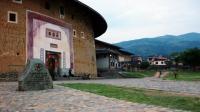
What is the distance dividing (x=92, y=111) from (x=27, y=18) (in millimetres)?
18285

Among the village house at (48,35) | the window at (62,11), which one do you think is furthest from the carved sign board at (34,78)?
the window at (62,11)

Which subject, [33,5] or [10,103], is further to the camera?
[33,5]

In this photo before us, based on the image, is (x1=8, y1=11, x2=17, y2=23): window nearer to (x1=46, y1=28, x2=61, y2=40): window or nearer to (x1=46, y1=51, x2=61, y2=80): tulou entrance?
(x1=46, y1=28, x2=61, y2=40): window

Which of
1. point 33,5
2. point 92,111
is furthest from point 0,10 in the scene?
point 92,111

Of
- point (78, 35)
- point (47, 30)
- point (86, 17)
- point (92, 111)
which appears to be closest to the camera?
point (92, 111)

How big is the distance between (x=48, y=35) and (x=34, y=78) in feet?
45.6

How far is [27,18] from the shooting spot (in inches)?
946

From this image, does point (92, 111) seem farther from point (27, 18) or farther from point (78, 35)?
point (78, 35)

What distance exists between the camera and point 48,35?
25.8 m

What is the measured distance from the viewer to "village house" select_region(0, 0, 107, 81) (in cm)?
2261

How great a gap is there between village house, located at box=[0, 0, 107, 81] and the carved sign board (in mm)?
9823

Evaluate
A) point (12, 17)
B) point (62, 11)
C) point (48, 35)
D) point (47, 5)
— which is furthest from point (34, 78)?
point (62, 11)

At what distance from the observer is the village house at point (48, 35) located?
22.6 meters

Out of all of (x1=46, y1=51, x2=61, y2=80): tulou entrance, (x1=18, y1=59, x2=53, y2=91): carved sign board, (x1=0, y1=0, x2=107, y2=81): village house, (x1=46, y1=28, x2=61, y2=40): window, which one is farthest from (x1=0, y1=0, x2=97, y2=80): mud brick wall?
(x1=18, y1=59, x2=53, y2=91): carved sign board
